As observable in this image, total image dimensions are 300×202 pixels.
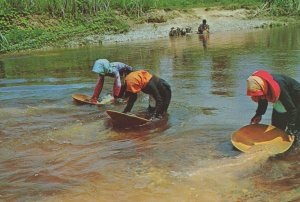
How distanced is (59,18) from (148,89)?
68.2 ft

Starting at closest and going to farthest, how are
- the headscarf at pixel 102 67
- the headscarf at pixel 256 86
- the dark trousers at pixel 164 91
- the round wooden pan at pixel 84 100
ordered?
the headscarf at pixel 256 86, the dark trousers at pixel 164 91, the headscarf at pixel 102 67, the round wooden pan at pixel 84 100

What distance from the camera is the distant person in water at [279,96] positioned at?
5371 millimetres

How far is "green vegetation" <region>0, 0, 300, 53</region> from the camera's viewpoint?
24.0 meters

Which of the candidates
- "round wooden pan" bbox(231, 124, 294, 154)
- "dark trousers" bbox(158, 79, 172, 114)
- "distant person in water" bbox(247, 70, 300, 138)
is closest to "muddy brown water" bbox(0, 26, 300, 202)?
"round wooden pan" bbox(231, 124, 294, 154)

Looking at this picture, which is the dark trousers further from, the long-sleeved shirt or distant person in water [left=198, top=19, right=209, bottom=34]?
distant person in water [left=198, top=19, right=209, bottom=34]

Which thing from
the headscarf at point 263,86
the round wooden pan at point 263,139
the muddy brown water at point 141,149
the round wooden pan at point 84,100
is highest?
the headscarf at point 263,86

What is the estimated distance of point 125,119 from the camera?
754cm

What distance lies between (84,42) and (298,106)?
19.6 m

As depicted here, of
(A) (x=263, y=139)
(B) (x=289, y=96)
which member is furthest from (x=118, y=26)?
(B) (x=289, y=96)

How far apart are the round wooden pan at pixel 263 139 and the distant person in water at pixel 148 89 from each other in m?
1.97

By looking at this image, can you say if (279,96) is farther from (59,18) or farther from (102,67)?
(59,18)

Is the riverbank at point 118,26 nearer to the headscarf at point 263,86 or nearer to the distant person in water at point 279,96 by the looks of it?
the distant person in water at point 279,96

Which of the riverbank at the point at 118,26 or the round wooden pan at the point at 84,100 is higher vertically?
the riverbank at the point at 118,26

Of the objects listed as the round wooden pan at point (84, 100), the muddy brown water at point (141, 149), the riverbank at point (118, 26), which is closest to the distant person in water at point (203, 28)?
the riverbank at point (118, 26)
